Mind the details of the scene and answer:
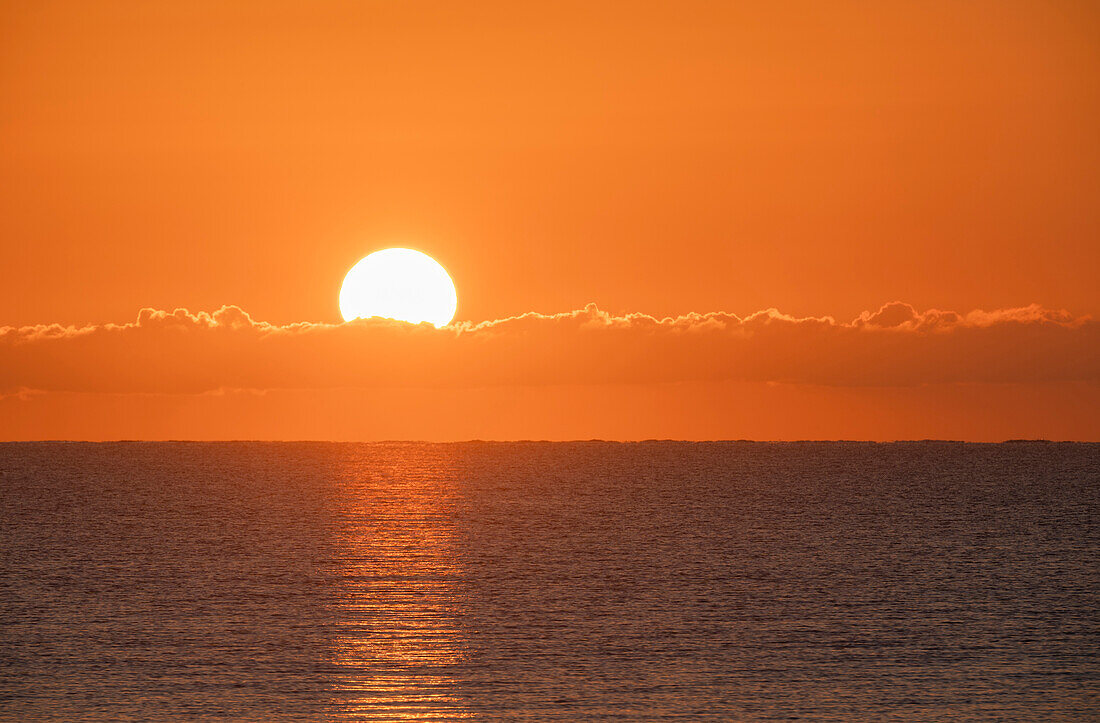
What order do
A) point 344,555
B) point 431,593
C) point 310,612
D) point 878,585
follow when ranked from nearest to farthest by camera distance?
1. point 310,612
2. point 431,593
3. point 878,585
4. point 344,555

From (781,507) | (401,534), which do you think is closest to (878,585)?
(401,534)

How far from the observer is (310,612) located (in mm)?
78812

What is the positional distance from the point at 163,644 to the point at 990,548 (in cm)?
8672

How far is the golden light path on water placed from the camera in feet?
172

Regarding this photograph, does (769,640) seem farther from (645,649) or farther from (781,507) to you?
(781,507)

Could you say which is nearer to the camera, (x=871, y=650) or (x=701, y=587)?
(x=871, y=650)

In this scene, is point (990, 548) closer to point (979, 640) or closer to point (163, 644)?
point (979, 640)

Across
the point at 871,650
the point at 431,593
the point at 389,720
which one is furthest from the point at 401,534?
the point at 389,720

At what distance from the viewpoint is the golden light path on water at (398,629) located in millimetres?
52375

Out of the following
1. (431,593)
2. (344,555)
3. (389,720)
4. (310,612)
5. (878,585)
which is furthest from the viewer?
(344,555)

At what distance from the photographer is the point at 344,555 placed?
117062 mm

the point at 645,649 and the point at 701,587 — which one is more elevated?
the point at 701,587

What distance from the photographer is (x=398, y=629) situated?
71.2 m

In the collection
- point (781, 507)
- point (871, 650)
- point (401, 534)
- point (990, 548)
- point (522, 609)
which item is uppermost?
point (781, 507)
